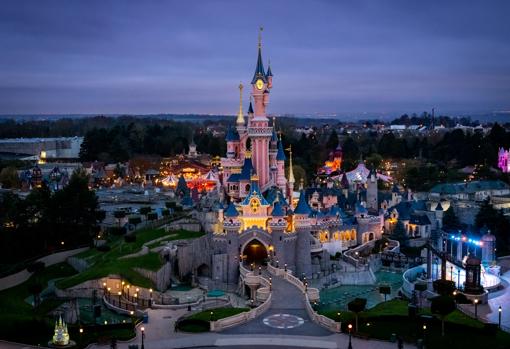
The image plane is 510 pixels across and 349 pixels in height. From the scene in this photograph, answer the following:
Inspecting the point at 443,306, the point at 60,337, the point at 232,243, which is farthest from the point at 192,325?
the point at 232,243

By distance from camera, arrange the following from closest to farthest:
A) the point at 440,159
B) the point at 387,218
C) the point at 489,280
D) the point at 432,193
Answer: the point at 489,280, the point at 387,218, the point at 432,193, the point at 440,159

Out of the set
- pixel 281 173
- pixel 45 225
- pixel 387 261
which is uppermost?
pixel 281 173

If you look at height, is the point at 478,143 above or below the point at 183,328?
above

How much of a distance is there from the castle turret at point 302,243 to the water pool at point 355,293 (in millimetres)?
2025

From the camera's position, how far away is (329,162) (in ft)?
342

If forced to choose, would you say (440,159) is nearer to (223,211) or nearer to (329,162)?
(329,162)

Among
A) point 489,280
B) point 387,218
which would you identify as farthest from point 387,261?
point 489,280

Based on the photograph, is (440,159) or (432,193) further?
(440,159)

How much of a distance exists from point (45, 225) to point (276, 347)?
92.4 feet

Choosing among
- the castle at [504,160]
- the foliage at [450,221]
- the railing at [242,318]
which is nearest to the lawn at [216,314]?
the railing at [242,318]

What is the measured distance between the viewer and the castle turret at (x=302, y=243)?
4544 cm

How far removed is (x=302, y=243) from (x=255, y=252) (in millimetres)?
3613

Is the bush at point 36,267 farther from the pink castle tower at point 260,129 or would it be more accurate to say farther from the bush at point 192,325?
the pink castle tower at point 260,129

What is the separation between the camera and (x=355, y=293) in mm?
44625
